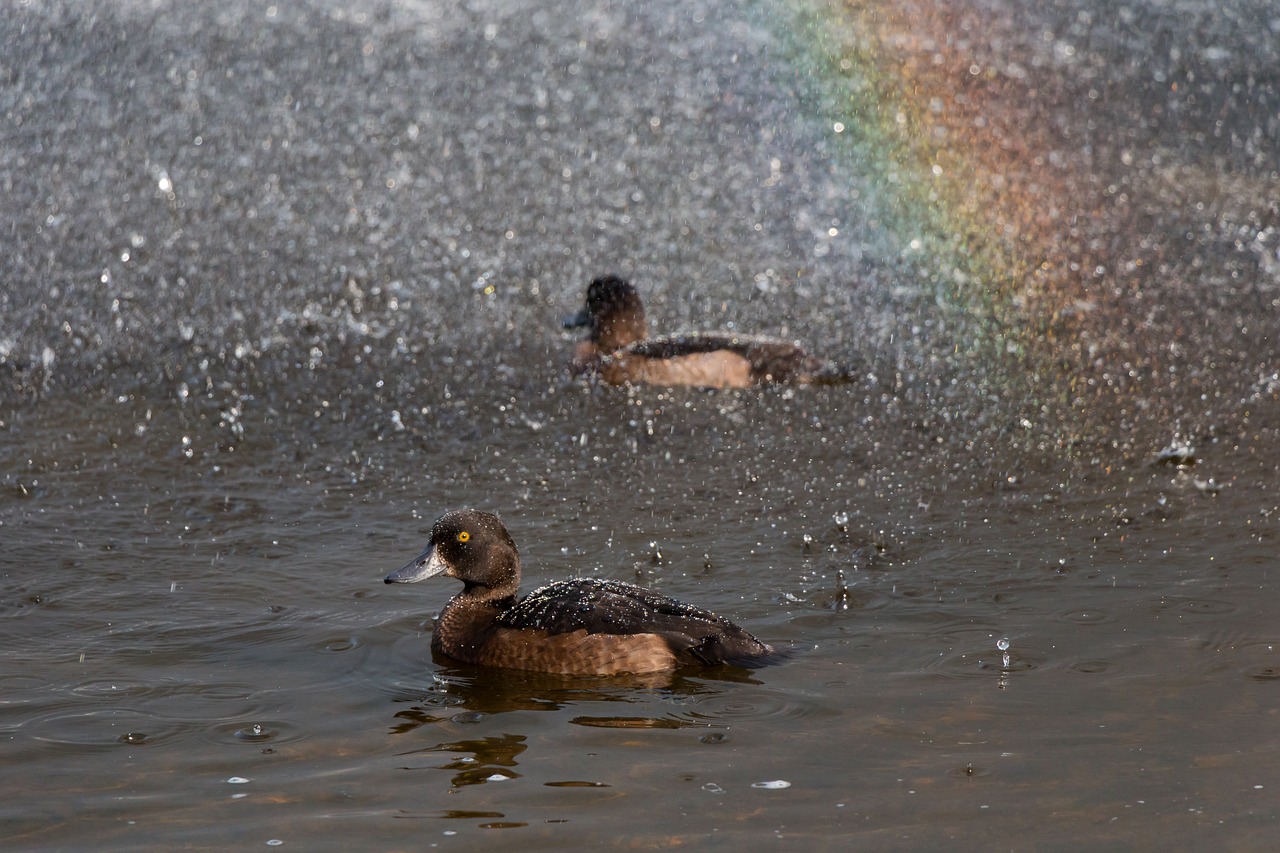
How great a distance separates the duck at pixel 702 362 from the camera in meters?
11.2

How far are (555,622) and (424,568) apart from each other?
2.58ft

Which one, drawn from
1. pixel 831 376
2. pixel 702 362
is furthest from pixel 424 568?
pixel 831 376

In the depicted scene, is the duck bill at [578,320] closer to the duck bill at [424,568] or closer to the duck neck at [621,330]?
the duck neck at [621,330]

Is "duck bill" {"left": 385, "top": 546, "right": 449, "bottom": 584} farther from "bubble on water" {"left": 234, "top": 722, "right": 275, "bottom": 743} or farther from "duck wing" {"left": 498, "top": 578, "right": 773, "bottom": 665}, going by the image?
"bubble on water" {"left": 234, "top": 722, "right": 275, "bottom": 743}

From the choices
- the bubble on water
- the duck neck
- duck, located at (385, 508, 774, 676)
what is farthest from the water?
the duck neck

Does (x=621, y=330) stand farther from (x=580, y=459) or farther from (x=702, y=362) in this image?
(x=580, y=459)

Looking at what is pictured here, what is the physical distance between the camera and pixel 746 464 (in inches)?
368

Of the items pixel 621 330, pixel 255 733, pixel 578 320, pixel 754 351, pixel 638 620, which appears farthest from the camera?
pixel 578 320

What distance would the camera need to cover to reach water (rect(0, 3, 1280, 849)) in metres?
5.25

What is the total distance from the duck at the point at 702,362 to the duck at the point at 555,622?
4.50m

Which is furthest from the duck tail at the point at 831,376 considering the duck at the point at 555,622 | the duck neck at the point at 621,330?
the duck at the point at 555,622

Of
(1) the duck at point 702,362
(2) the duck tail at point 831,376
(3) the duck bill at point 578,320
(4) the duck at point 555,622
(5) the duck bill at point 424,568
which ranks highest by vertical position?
(3) the duck bill at point 578,320

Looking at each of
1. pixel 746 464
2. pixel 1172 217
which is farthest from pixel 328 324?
pixel 1172 217

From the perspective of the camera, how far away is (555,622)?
6410 mm
